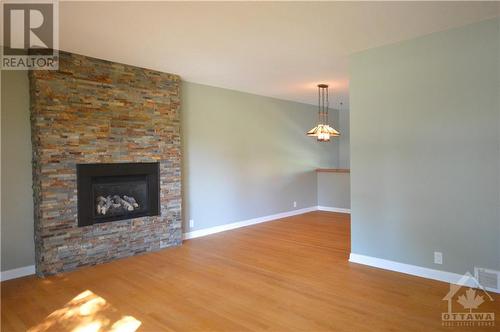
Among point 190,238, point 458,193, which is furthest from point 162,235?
point 458,193

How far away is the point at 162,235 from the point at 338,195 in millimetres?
4515

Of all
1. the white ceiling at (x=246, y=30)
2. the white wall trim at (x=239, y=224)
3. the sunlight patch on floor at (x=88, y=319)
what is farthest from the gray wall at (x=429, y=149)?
the sunlight patch on floor at (x=88, y=319)

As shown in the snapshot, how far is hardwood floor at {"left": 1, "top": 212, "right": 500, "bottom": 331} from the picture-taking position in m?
2.56

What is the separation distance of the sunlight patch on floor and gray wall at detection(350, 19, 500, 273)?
276cm

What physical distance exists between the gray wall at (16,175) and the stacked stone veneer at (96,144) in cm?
10

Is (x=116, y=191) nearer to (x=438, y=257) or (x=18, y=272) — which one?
(x=18, y=272)

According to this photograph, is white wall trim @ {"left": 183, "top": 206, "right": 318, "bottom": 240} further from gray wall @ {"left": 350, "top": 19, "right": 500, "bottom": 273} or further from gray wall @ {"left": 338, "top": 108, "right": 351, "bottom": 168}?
gray wall @ {"left": 350, "top": 19, "right": 500, "bottom": 273}

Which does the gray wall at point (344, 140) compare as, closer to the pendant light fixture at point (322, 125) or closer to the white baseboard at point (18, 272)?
the pendant light fixture at point (322, 125)

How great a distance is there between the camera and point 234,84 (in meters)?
5.57

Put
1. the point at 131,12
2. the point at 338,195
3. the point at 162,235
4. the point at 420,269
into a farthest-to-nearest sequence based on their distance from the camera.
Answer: the point at 338,195 → the point at 162,235 → the point at 420,269 → the point at 131,12

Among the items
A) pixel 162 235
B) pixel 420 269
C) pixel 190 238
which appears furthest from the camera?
pixel 190 238

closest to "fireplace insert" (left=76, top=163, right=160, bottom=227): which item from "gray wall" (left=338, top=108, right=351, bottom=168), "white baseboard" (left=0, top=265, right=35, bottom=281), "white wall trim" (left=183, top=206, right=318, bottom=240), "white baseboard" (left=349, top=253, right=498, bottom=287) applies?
"white baseboard" (left=0, top=265, right=35, bottom=281)

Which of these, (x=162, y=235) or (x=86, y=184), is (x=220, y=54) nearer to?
(x=86, y=184)

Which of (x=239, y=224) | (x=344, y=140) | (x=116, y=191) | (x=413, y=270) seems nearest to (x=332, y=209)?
(x=344, y=140)
